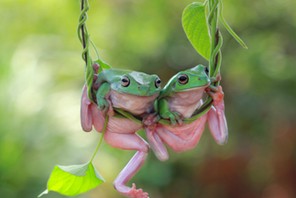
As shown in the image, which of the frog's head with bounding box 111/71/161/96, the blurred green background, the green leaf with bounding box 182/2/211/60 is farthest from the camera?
the blurred green background

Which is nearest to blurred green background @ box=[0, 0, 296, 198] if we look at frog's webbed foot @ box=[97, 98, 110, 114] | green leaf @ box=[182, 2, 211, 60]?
green leaf @ box=[182, 2, 211, 60]

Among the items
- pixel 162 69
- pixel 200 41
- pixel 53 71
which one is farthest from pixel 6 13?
pixel 200 41

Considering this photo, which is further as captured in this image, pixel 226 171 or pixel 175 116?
pixel 226 171

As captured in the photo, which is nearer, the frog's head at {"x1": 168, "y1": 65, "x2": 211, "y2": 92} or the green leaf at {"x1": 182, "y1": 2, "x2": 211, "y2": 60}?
the frog's head at {"x1": 168, "y1": 65, "x2": 211, "y2": 92}

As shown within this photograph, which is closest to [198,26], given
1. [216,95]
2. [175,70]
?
[216,95]

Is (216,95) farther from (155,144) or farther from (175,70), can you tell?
(175,70)

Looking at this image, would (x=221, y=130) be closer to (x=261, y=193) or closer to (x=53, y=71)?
(x=53, y=71)

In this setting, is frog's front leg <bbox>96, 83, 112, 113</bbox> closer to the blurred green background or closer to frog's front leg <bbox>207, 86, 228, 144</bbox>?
frog's front leg <bbox>207, 86, 228, 144</bbox>
